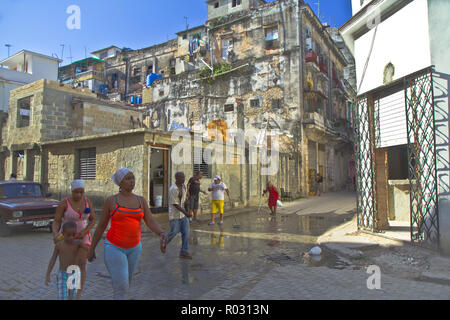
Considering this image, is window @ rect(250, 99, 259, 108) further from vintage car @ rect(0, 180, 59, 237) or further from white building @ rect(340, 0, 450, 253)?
vintage car @ rect(0, 180, 59, 237)

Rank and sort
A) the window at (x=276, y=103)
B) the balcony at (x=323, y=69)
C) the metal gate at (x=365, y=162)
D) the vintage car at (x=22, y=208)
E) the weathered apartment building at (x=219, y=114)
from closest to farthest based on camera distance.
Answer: the metal gate at (x=365, y=162)
the vintage car at (x=22, y=208)
the weathered apartment building at (x=219, y=114)
the window at (x=276, y=103)
the balcony at (x=323, y=69)

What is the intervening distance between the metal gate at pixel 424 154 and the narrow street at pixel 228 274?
5.49ft

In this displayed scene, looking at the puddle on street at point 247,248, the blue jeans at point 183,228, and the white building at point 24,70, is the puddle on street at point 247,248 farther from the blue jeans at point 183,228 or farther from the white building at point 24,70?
the white building at point 24,70

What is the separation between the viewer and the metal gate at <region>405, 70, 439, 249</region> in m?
6.05

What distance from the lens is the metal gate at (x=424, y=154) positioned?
6.05 m

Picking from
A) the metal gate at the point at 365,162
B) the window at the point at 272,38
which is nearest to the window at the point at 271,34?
the window at the point at 272,38

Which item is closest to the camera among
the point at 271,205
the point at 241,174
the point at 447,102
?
the point at 447,102

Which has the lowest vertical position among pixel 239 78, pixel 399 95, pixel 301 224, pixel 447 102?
pixel 301 224

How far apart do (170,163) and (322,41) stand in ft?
72.3

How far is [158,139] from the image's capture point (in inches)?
444

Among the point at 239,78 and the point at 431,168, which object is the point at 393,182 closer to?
the point at 431,168

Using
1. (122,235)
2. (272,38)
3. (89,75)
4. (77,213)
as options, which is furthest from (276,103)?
(89,75)

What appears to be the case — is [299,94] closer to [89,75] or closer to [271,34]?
[271,34]
